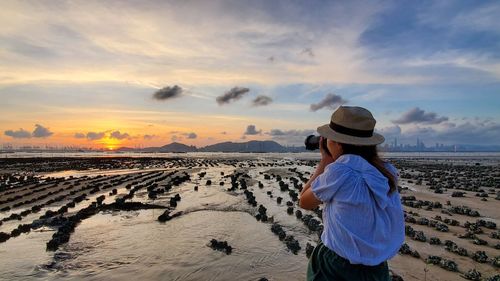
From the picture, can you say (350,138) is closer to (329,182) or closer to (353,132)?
(353,132)

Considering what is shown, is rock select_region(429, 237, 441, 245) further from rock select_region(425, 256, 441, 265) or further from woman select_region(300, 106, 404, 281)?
woman select_region(300, 106, 404, 281)

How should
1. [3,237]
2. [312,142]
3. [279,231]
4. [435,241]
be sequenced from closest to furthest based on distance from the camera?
[312,142]
[435,241]
[3,237]
[279,231]

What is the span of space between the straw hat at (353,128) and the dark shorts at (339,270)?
0.86 m

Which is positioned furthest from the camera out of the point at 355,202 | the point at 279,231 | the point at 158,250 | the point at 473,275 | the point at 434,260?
the point at 279,231

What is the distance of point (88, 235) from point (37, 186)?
18.4 m

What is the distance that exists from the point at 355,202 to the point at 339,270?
55 cm

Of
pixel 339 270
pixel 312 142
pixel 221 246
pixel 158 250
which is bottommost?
pixel 158 250

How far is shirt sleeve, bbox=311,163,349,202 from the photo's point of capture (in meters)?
2.73

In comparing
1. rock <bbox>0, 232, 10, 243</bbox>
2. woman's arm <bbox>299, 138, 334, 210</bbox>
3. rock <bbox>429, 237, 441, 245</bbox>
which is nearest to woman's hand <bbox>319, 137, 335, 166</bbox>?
woman's arm <bbox>299, 138, 334, 210</bbox>

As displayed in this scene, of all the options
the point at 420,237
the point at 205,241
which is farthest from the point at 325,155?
the point at 420,237

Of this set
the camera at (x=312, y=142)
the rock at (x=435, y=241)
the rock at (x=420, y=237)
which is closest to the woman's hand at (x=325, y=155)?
the camera at (x=312, y=142)

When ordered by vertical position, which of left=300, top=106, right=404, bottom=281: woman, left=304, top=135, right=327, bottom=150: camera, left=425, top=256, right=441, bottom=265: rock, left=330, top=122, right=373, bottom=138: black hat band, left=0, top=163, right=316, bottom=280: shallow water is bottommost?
left=0, top=163, right=316, bottom=280: shallow water

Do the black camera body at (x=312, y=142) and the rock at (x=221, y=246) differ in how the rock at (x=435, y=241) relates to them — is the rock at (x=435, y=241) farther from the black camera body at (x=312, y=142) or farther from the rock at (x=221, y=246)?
the black camera body at (x=312, y=142)

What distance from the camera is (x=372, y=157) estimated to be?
2.96 metres
